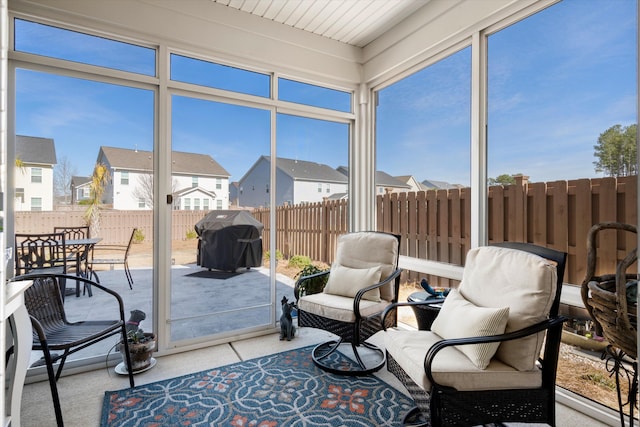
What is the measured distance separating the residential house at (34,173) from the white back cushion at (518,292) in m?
3.08

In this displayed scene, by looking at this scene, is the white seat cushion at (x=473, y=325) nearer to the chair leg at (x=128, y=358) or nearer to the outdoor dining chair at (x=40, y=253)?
the chair leg at (x=128, y=358)

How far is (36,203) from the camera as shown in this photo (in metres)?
2.59

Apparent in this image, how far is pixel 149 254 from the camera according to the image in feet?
9.84

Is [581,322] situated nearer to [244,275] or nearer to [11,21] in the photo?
[244,275]

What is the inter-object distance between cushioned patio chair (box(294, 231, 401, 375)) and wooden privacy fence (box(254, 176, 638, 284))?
1.60ft

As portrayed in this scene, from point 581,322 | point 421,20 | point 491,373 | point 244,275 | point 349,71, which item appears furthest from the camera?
point 349,71

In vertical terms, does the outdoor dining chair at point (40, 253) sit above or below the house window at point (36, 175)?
below

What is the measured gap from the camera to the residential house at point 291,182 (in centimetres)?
346

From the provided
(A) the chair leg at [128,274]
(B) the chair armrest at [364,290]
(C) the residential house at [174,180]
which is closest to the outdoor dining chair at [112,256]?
(A) the chair leg at [128,274]

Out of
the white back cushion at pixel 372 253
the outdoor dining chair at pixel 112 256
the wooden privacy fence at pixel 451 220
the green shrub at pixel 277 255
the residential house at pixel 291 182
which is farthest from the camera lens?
the green shrub at pixel 277 255

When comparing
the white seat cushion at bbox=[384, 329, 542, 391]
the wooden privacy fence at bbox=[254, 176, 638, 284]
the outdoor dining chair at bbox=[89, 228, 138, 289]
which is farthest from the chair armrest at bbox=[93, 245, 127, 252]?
the white seat cushion at bbox=[384, 329, 542, 391]

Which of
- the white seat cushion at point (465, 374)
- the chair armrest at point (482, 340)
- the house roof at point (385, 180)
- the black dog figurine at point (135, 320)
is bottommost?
the black dog figurine at point (135, 320)

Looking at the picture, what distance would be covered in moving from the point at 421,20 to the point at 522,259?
2.46 metres

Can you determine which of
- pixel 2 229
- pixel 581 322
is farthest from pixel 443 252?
pixel 2 229
